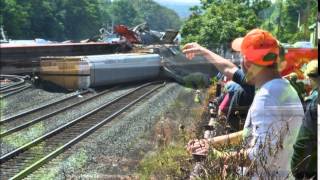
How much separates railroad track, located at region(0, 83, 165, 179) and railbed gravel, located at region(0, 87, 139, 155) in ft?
1.12

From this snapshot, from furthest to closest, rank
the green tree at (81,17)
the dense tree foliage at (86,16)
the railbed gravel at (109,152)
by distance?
the green tree at (81,17) < the railbed gravel at (109,152) < the dense tree foliage at (86,16)

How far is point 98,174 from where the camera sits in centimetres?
942

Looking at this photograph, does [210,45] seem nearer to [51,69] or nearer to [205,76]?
[205,76]

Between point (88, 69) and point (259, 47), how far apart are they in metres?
21.2

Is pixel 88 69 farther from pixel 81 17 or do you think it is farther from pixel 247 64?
pixel 247 64

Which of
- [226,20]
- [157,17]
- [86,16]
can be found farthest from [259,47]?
[86,16]

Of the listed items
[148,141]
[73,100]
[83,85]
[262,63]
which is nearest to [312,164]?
[262,63]

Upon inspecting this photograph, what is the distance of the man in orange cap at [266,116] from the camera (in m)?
2.67

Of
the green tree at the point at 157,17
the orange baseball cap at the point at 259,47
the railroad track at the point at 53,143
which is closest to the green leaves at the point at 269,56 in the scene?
the orange baseball cap at the point at 259,47

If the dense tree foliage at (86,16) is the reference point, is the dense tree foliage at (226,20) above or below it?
Result: above

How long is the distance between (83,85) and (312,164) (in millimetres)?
21816

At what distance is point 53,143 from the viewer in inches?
502

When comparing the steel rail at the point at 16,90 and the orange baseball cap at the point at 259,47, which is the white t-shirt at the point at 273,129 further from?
the steel rail at the point at 16,90

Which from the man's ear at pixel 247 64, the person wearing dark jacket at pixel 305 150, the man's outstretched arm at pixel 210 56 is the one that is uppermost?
A: the man's ear at pixel 247 64
